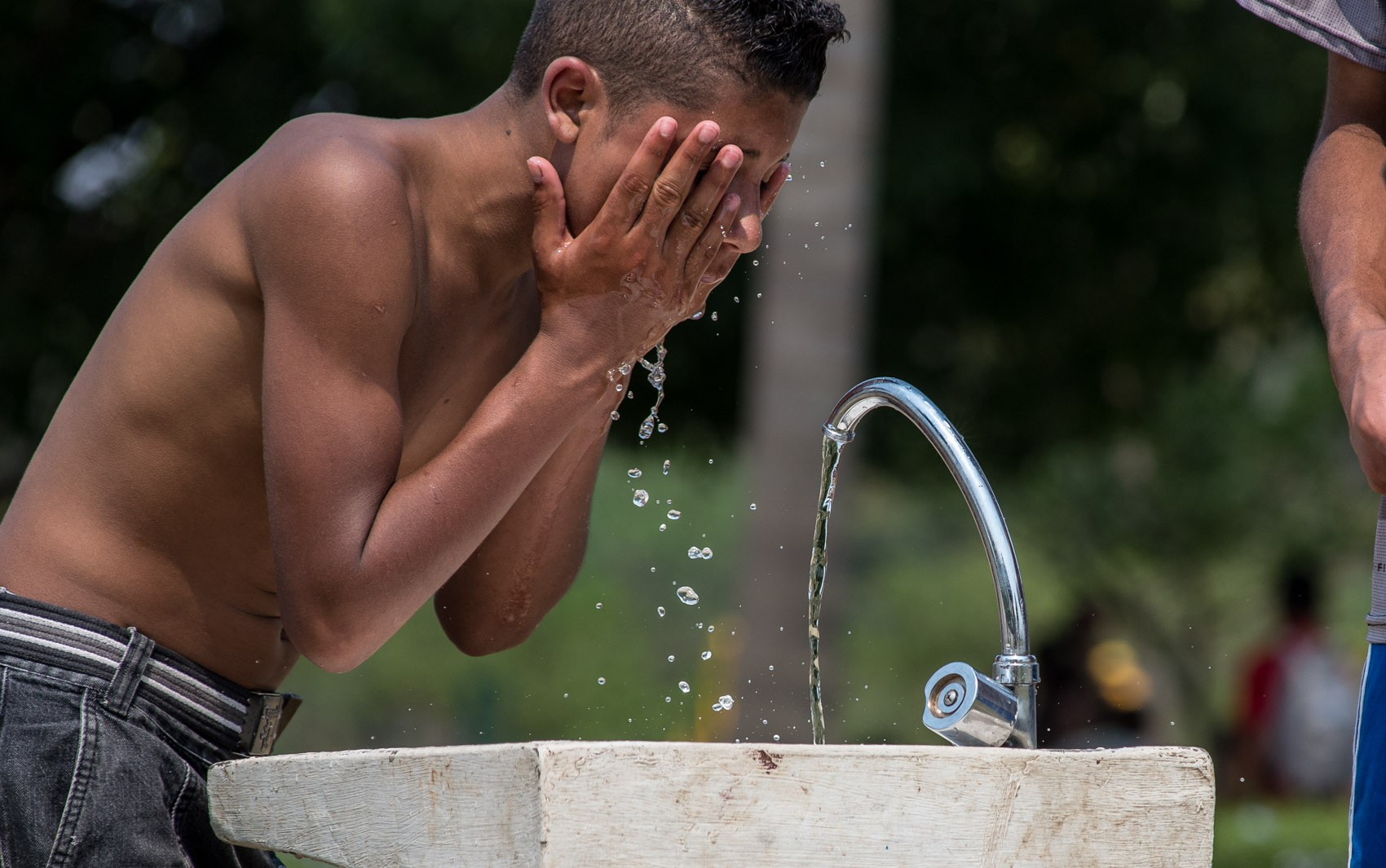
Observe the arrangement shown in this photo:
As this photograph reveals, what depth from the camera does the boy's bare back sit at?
6.47 feet

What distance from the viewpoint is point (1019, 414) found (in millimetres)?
8062

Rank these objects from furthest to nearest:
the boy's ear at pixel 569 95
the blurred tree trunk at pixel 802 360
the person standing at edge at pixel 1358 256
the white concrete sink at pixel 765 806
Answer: the blurred tree trunk at pixel 802 360, the boy's ear at pixel 569 95, the person standing at edge at pixel 1358 256, the white concrete sink at pixel 765 806

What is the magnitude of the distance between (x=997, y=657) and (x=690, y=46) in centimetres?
98

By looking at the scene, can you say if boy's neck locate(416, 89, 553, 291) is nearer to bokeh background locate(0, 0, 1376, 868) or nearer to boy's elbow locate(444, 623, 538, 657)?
boy's elbow locate(444, 623, 538, 657)

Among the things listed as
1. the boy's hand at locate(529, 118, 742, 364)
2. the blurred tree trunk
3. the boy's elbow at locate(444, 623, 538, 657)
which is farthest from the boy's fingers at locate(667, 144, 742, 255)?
the blurred tree trunk

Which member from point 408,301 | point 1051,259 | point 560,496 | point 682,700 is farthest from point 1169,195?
point 682,700

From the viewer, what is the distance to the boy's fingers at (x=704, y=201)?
2.17 meters

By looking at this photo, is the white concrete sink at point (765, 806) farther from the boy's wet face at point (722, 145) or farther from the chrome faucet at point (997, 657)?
the boy's wet face at point (722, 145)

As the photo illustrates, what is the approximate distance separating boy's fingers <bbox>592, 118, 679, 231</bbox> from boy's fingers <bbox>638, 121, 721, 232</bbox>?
0.01 metres

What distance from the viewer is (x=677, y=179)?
84.5 inches

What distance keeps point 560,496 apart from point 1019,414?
18.9ft

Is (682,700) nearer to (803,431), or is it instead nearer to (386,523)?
(803,431)

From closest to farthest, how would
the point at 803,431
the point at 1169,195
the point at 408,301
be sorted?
the point at 408,301
the point at 803,431
the point at 1169,195

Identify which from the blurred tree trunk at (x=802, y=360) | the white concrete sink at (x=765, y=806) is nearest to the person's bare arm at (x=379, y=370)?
the white concrete sink at (x=765, y=806)
